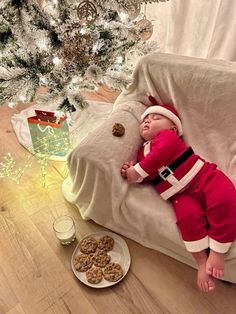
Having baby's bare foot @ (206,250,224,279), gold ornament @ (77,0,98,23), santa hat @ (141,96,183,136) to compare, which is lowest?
baby's bare foot @ (206,250,224,279)

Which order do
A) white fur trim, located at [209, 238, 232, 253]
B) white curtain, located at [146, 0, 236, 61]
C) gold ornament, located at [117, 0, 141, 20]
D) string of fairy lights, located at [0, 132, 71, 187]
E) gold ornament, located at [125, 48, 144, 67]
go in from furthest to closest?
white curtain, located at [146, 0, 236, 61], string of fairy lights, located at [0, 132, 71, 187], gold ornament, located at [125, 48, 144, 67], gold ornament, located at [117, 0, 141, 20], white fur trim, located at [209, 238, 232, 253]

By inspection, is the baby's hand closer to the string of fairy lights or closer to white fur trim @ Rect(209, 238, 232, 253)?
white fur trim @ Rect(209, 238, 232, 253)

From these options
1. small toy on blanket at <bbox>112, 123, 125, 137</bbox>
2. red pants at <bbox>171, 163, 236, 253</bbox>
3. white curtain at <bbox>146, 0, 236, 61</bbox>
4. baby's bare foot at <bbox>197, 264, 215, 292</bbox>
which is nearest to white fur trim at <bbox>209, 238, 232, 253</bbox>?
red pants at <bbox>171, 163, 236, 253</bbox>

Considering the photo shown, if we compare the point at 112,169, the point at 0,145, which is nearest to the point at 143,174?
the point at 112,169

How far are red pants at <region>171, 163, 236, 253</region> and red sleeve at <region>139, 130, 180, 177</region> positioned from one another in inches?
6.3

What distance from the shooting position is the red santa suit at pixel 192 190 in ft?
4.08

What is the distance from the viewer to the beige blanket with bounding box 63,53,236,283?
141 centimetres

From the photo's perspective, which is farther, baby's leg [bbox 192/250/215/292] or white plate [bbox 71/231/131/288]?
white plate [bbox 71/231/131/288]

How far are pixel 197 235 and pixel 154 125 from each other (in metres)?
0.56

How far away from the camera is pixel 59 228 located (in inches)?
61.2

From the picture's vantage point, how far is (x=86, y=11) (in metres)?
1.44

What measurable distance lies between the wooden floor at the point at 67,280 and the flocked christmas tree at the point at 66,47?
2.16 feet

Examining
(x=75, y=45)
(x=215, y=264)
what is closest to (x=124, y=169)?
(x=215, y=264)

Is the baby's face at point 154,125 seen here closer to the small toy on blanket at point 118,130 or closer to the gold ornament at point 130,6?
the small toy on blanket at point 118,130
